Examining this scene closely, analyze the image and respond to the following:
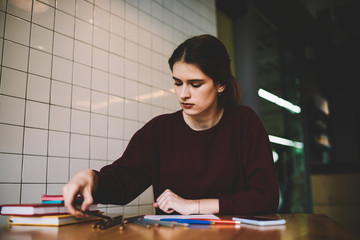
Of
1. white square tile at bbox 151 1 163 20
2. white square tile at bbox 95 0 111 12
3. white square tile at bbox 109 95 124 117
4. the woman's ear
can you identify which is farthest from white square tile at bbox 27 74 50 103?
white square tile at bbox 151 1 163 20

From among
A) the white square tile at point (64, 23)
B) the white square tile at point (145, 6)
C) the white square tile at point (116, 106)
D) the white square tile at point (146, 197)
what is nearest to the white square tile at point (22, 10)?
the white square tile at point (64, 23)

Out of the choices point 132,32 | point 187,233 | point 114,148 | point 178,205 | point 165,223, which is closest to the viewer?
point 187,233

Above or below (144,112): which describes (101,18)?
above

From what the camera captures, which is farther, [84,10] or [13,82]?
[84,10]

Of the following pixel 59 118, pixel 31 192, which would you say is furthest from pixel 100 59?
pixel 31 192

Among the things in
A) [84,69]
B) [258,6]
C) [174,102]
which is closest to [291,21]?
[258,6]

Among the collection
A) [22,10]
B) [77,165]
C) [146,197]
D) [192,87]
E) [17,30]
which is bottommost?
[146,197]

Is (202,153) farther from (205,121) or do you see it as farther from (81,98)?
(81,98)

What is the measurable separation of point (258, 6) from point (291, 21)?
2.32 ft

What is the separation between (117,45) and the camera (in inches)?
72.2

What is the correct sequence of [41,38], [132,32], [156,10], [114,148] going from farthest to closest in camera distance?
[156,10]
[132,32]
[114,148]
[41,38]

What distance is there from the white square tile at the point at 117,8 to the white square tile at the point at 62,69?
51cm

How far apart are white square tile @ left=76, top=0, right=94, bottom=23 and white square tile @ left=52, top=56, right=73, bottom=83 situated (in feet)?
0.98

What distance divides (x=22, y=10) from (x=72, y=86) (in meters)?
0.42
